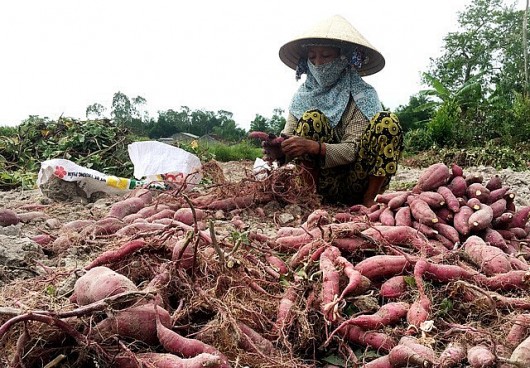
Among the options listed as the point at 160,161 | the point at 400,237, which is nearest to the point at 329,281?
the point at 400,237

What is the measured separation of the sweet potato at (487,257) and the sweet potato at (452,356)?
1.96 ft

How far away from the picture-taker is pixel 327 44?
3781mm

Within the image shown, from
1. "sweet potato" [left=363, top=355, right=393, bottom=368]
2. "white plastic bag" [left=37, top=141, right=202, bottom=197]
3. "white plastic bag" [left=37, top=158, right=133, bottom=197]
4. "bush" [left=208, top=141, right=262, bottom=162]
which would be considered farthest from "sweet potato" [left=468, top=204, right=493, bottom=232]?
"bush" [left=208, top=141, right=262, bottom=162]

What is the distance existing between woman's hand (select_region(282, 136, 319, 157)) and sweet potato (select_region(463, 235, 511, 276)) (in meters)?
1.48

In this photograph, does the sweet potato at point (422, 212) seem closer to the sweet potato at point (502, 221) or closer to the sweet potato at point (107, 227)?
the sweet potato at point (502, 221)

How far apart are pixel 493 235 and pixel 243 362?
1.48 m

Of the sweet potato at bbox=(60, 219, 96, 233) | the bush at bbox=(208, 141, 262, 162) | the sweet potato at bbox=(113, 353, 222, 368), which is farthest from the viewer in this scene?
the bush at bbox=(208, 141, 262, 162)

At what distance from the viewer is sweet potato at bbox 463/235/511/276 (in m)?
2.01

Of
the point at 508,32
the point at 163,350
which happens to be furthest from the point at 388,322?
the point at 508,32

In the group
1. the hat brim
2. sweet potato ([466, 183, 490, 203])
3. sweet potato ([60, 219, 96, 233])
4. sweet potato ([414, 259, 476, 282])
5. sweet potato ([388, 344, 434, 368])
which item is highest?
the hat brim

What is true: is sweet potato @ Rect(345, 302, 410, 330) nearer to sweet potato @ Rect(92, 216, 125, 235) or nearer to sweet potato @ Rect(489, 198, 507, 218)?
sweet potato @ Rect(489, 198, 507, 218)

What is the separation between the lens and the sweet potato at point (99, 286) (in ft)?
4.91

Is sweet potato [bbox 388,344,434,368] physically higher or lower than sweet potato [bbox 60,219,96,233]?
higher

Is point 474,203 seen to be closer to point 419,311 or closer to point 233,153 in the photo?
point 419,311
